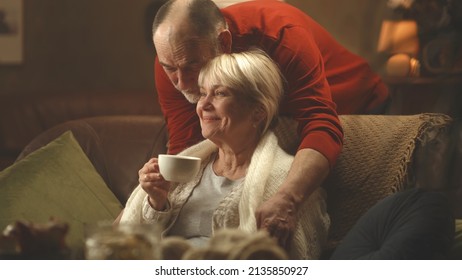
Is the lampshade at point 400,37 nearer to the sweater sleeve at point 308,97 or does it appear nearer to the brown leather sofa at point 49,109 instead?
the sweater sleeve at point 308,97

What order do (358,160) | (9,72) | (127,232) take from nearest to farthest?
(127,232) → (358,160) → (9,72)

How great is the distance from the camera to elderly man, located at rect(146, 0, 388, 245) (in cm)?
167

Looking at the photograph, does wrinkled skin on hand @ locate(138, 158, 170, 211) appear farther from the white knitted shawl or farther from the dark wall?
the dark wall

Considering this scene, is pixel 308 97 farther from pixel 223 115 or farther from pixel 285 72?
pixel 223 115

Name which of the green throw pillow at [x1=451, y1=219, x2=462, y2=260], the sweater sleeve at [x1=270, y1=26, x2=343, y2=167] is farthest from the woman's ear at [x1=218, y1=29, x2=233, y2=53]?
the green throw pillow at [x1=451, y1=219, x2=462, y2=260]

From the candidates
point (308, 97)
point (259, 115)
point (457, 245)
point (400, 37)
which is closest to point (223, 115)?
point (259, 115)

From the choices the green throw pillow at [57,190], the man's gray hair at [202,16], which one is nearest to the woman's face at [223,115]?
the man's gray hair at [202,16]

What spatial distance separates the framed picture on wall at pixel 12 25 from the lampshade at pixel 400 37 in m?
0.87

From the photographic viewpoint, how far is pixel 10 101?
191cm

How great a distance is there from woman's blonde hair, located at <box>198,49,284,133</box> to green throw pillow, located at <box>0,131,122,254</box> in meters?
0.42

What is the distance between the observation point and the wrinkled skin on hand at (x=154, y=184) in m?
1.69

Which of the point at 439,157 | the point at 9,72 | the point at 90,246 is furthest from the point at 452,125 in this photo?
the point at 9,72
